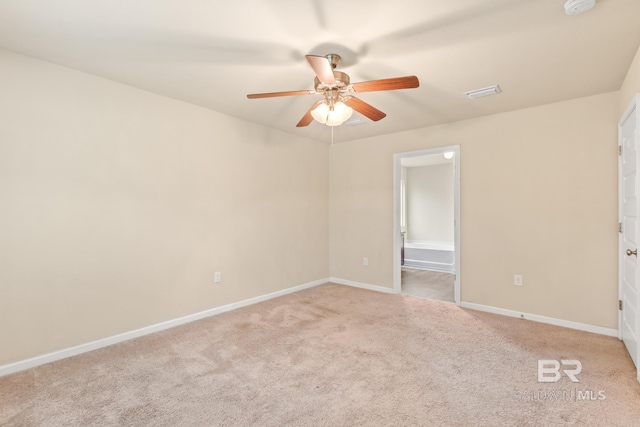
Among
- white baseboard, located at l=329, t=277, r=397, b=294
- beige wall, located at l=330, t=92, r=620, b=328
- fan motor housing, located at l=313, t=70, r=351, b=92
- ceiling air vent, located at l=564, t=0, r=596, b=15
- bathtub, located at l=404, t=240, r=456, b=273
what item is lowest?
white baseboard, located at l=329, t=277, r=397, b=294

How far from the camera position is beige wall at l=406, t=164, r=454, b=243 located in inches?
291

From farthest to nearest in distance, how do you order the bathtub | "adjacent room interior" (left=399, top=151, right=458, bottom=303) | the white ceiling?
"adjacent room interior" (left=399, top=151, right=458, bottom=303) → the bathtub → the white ceiling

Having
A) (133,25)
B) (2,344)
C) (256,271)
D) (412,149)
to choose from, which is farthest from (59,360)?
(412,149)

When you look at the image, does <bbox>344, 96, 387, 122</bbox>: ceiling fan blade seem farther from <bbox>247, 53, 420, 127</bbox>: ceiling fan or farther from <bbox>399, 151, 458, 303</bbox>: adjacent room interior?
<bbox>399, 151, 458, 303</bbox>: adjacent room interior

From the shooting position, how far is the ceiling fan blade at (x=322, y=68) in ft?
5.93

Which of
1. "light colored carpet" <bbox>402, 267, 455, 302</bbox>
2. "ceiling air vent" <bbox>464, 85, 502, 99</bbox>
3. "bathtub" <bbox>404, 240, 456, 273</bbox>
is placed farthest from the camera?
"bathtub" <bbox>404, 240, 456, 273</bbox>

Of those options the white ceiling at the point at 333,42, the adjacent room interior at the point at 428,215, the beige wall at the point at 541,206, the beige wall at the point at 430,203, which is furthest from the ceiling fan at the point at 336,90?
the beige wall at the point at 430,203

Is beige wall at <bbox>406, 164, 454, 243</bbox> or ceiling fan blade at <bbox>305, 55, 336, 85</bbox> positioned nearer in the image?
ceiling fan blade at <bbox>305, 55, 336, 85</bbox>

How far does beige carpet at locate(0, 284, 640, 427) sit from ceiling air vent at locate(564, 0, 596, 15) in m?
2.36

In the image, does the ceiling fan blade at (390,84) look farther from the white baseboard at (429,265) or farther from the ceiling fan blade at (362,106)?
the white baseboard at (429,265)

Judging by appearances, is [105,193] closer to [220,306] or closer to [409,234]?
[220,306]

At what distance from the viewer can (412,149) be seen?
14.5 ft

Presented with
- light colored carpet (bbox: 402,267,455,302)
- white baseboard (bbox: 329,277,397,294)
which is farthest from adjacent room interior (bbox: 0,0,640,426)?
white baseboard (bbox: 329,277,397,294)

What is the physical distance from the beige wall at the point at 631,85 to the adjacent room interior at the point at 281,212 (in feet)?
0.17
